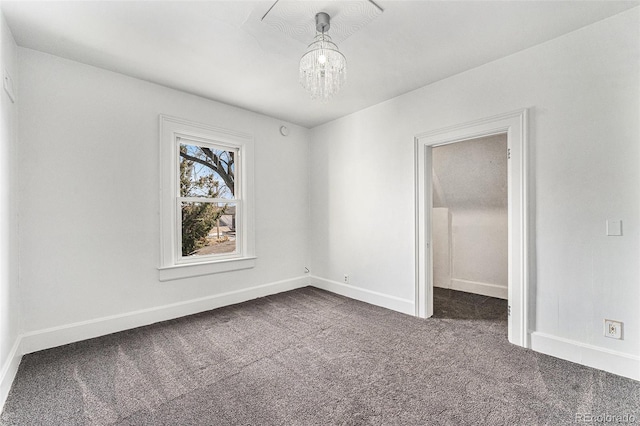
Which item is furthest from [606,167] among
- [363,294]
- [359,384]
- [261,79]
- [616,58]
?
[261,79]

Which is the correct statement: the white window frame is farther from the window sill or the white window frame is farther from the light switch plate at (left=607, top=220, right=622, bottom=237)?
the light switch plate at (left=607, top=220, right=622, bottom=237)

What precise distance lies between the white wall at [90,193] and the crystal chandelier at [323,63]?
1.90 m

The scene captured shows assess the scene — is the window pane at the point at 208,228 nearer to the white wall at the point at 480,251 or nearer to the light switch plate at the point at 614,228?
the white wall at the point at 480,251

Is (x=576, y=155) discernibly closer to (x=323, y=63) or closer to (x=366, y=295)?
(x=323, y=63)

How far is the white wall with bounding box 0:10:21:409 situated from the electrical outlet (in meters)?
4.05

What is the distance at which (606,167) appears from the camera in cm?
210

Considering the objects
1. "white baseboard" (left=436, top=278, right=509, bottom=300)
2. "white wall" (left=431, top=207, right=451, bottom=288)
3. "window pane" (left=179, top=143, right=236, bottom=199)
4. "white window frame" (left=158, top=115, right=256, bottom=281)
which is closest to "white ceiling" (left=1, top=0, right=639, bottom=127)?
"white window frame" (left=158, top=115, right=256, bottom=281)

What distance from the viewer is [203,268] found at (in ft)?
11.3

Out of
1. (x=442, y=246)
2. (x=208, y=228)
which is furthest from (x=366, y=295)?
(x=208, y=228)

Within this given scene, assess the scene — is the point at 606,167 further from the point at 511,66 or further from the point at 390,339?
the point at 390,339

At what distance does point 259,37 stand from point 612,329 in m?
3.42

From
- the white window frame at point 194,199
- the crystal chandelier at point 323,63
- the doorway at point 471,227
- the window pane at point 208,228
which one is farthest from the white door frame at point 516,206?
the window pane at point 208,228

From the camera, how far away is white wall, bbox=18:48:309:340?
8.02 ft

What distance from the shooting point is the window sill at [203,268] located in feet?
10.4
